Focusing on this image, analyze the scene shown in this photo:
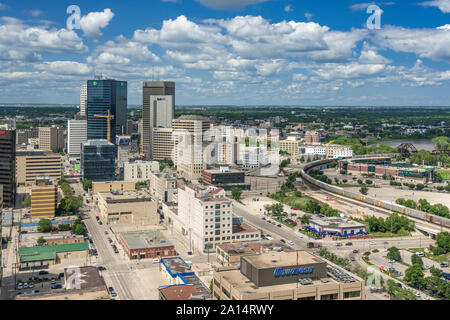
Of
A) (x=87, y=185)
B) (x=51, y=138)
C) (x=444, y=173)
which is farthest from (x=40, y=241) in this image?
(x=51, y=138)

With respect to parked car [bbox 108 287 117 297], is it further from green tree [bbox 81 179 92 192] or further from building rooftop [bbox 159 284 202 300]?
green tree [bbox 81 179 92 192]

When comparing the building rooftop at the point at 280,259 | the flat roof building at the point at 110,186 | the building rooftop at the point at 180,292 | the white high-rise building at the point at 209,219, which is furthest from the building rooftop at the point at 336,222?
the flat roof building at the point at 110,186

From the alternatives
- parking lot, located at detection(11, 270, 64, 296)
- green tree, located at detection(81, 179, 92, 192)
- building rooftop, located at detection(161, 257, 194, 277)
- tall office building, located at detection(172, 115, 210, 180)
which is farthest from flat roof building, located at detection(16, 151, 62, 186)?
building rooftop, located at detection(161, 257, 194, 277)

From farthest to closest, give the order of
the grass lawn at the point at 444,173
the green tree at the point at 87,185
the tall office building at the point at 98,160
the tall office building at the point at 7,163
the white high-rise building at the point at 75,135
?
the white high-rise building at the point at 75,135, the grass lawn at the point at 444,173, the tall office building at the point at 98,160, the green tree at the point at 87,185, the tall office building at the point at 7,163

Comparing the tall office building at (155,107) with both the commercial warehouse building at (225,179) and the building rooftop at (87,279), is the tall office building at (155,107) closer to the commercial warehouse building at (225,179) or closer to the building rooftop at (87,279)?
the commercial warehouse building at (225,179)

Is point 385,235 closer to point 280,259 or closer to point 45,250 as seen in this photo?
point 280,259

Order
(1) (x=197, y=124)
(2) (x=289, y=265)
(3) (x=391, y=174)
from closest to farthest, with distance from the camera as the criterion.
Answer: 1. (2) (x=289, y=265)
2. (3) (x=391, y=174)
3. (1) (x=197, y=124)
